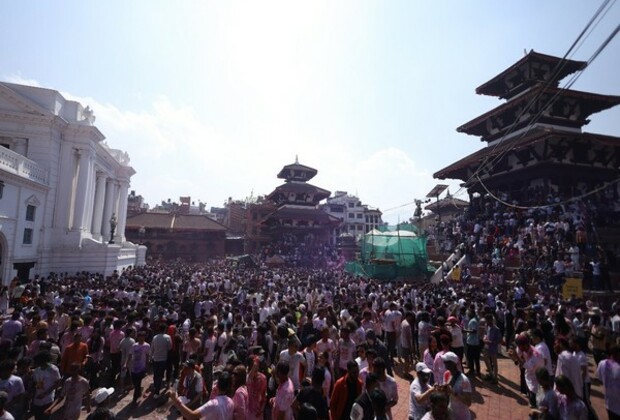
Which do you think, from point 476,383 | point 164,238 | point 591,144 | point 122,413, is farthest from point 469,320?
point 164,238

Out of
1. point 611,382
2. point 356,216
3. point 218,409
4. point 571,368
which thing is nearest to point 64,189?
point 218,409

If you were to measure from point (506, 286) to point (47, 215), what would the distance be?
28.3 metres

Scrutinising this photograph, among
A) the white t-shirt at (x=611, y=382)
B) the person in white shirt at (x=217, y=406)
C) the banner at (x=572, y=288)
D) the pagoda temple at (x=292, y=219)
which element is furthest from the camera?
the pagoda temple at (x=292, y=219)

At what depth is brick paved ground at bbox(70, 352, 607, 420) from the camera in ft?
22.6

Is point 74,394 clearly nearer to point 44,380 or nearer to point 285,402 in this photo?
point 44,380

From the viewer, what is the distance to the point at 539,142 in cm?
2284

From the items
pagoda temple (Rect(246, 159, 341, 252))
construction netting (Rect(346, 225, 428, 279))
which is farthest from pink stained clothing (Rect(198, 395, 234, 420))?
pagoda temple (Rect(246, 159, 341, 252))

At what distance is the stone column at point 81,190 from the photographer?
25438 mm

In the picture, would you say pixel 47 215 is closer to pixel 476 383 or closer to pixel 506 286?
pixel 476 383

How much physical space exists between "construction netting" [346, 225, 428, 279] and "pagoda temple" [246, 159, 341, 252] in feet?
53.9

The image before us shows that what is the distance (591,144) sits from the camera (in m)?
24.1

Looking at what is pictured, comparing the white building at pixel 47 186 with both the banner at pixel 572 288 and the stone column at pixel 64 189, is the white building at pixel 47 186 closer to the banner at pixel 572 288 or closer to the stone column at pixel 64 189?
the stone column at pixel 64 189

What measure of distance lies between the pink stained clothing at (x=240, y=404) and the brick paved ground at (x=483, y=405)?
11.1 feet

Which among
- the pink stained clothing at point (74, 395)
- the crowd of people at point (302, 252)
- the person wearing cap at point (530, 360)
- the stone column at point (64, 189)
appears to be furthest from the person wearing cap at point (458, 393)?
the crowd of people at point (302, 252)
